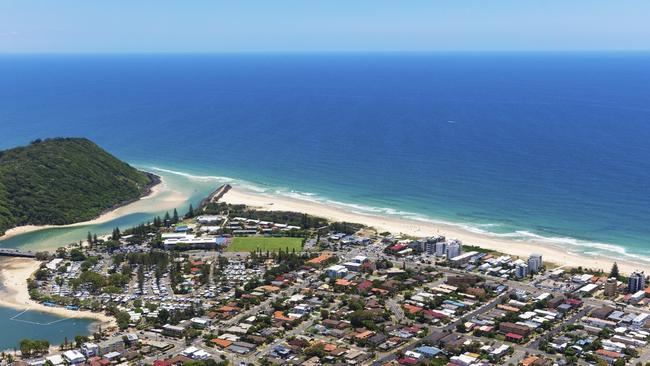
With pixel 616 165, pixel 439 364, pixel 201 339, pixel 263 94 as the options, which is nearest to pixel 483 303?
pixel 439 364

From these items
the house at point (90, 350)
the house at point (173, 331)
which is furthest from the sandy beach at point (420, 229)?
the house at point (90, 350)

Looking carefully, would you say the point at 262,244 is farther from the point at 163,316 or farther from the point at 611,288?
the point at 611,288

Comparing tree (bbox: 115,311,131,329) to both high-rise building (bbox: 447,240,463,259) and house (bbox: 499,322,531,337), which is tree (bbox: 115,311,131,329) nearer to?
house (bbox: 499,322,531,337)

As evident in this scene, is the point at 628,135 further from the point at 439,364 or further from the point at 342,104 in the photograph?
the point at 439,364

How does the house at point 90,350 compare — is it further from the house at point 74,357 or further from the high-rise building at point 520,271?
the high-rise building at point 520,271

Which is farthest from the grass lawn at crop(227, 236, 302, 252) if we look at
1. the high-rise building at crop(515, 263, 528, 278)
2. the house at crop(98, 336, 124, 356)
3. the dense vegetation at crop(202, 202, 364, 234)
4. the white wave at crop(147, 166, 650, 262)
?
the house at crop(98, 336, 124, 356)
